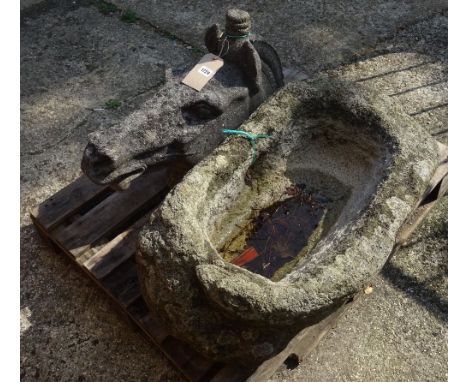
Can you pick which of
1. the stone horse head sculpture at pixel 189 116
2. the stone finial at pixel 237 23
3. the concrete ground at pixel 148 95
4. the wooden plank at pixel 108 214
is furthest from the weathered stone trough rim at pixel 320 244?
the concrete ground at pixel 148 95

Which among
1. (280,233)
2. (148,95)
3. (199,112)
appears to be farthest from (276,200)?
(148,95)

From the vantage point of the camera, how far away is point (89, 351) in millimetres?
3381

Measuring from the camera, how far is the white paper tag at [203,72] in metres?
3.10

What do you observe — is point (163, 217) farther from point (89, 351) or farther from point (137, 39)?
point (137, 39)

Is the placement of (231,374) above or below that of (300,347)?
above

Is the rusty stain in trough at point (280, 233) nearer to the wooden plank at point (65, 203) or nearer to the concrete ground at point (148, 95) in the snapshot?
the concrete ground at point (148, 95)

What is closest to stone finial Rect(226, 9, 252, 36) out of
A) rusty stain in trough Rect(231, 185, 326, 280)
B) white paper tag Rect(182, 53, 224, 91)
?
white paper tag Rect(182, 53, 224, 91)

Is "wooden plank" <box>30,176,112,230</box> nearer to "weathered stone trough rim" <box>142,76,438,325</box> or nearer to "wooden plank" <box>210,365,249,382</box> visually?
"weathered stone trough rim" <box>142,76,438,325</box>

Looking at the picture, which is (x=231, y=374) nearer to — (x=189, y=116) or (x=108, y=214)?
(x=108, y=214)

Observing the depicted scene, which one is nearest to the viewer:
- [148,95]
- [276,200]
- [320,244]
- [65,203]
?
[320,244]

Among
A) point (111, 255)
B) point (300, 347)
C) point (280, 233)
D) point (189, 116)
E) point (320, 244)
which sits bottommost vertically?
point (300, 347)

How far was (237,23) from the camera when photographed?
124 inches

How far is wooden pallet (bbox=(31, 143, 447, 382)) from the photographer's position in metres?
2.99

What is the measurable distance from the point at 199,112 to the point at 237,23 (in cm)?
62
